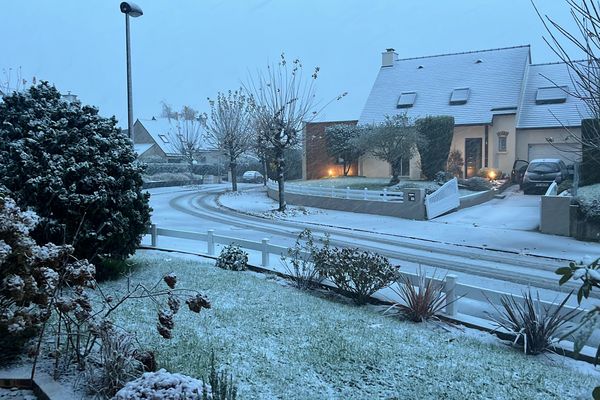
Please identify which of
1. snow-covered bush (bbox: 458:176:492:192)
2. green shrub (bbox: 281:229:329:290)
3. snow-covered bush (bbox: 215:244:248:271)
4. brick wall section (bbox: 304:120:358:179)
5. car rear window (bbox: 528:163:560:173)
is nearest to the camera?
green shrub (bbox: 281:229:329:290)

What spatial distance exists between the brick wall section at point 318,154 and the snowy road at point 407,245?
13.3m

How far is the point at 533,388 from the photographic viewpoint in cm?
433

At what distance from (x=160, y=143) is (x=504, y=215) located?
45181mm

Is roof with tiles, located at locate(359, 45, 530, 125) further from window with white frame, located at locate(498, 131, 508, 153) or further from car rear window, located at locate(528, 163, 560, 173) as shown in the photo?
car rear window, located at locate(528, 163, 560, 173)

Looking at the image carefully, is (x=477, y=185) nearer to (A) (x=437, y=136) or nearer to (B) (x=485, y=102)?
(A) (x=437, y=136)

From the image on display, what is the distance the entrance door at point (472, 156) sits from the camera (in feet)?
99.1

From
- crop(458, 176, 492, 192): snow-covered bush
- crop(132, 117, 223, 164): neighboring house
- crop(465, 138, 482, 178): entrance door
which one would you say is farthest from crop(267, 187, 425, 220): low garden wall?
crop(132, 117, 223, 164): neighboring house

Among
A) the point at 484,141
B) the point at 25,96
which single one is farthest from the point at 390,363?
the point at 484,141

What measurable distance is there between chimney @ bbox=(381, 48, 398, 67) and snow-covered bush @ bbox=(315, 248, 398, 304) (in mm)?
31497

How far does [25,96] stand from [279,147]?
1499 cm

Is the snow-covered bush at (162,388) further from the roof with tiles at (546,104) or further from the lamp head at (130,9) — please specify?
the roof with tiles at (546,104)

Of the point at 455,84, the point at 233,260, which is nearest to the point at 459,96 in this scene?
the point at 455,84

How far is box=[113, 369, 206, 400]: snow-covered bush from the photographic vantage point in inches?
124

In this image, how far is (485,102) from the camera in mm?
30562
